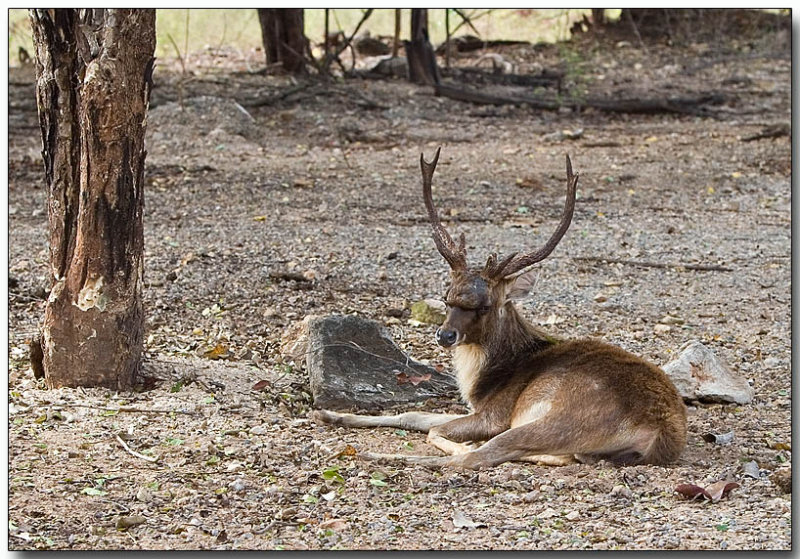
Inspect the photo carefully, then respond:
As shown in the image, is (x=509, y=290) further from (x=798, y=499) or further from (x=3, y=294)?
(x=3, y=294)

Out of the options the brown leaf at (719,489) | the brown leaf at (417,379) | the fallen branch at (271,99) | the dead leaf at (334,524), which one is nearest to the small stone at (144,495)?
the dead leaf at (334,524)

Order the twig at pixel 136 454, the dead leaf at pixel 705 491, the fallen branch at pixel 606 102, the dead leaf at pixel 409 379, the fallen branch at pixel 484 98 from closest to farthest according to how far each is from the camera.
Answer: the dead leaf at pixel 705 491 → the twig at pixel 136 454 → the dead leaf at pixel 409 379 → the fallen branch at pixel 606 102 → the fallen branch at pixel 484 98

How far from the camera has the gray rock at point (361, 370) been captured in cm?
619

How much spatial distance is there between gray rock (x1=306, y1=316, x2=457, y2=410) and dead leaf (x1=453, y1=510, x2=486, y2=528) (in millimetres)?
1683

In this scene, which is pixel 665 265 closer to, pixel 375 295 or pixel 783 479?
pixel 375 295

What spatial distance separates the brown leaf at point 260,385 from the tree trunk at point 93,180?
0.67 meters

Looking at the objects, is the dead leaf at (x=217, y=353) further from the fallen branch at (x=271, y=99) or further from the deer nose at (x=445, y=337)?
the fallen branch at (x=271, y=99)

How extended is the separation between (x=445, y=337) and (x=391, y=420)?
616mm

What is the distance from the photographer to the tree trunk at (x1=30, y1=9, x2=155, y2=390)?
215 inches

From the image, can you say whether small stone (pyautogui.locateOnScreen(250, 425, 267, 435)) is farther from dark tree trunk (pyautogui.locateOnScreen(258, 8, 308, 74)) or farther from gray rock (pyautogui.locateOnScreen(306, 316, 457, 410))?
dark tree trunk (pyautogui.locateOnScreen(258, 8, 308, 74))

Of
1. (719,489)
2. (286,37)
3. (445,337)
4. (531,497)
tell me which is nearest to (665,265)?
(445,337)

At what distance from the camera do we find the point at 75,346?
5762mm

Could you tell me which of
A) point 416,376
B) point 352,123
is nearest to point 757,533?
point 416,376

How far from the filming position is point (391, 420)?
19.4 ft
